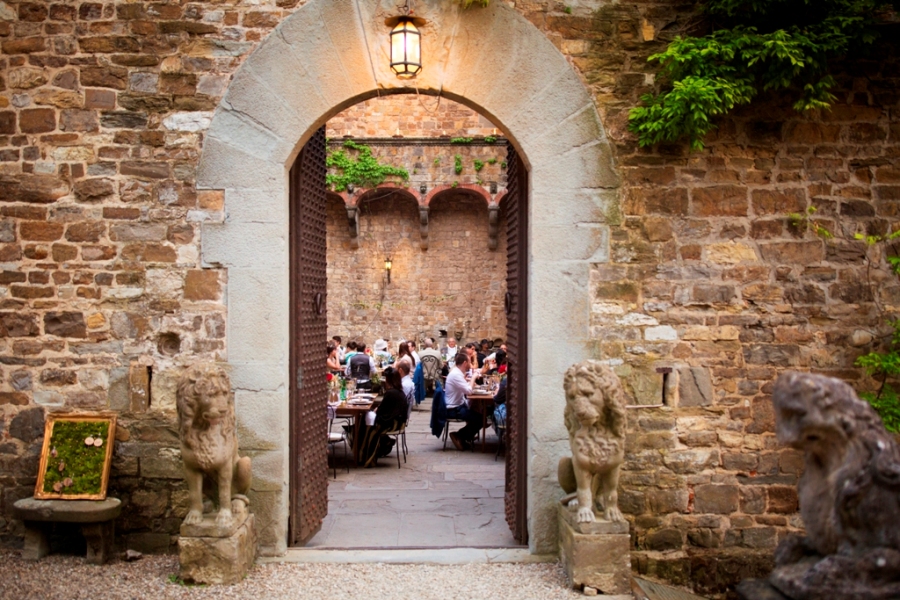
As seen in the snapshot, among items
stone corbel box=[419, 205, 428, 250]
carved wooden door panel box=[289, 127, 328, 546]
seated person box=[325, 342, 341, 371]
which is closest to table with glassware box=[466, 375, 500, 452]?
seated person box=[325, 342, 341, 371]

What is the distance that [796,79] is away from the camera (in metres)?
4.62

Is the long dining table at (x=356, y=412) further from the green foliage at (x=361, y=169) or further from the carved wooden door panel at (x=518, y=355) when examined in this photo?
the green foliage at (x=361, y=169)

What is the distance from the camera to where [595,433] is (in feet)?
13.1

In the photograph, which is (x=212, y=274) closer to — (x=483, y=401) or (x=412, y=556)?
(x=412, y=556)

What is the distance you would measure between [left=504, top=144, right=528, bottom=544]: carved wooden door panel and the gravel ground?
1.92 feet

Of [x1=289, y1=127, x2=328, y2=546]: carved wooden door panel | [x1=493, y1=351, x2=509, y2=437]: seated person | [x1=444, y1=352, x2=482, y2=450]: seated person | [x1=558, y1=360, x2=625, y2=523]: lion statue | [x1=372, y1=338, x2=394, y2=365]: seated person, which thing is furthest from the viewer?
[x1=372, y1=338, x2=394, y2=365]: seated person

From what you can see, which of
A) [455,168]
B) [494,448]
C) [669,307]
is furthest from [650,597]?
[455,168]

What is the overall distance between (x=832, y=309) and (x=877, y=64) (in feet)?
5.32

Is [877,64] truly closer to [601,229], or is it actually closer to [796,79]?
[796,79]

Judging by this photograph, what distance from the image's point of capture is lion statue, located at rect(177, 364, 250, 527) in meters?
3.93

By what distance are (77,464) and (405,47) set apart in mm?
3287

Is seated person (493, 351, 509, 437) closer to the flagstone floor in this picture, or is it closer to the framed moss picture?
the flagstone floor

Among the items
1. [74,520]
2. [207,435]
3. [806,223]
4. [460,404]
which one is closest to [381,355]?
[460,404]

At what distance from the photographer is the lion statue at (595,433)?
3889 mm
